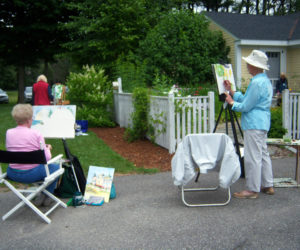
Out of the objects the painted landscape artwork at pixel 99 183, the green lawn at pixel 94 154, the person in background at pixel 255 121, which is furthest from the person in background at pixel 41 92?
the person in background at pixel 255 121

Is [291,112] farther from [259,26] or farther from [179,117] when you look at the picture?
[259,26]

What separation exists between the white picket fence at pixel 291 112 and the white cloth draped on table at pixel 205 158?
4339 millimetres

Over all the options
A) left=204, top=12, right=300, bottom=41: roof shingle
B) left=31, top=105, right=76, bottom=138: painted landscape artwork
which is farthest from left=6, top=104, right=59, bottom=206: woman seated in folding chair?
left=204, top=12, right=300, bottom=41: roof shingle

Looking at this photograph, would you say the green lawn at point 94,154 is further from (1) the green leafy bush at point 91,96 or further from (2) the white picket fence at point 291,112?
(2) the white picket fence at point 291,112

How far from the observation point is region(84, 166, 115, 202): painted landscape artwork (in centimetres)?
493

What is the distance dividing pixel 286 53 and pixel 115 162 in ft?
39.8

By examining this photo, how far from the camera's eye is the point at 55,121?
521cm

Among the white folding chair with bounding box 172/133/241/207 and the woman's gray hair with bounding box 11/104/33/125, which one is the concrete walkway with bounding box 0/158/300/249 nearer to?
the white folding chair with bounding box 172/133/241/207

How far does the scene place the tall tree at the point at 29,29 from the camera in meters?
21.9

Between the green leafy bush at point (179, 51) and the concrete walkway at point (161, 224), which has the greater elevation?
the green leafy bush at point (179, 51)

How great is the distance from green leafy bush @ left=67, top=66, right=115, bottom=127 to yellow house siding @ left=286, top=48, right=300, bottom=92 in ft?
29.3

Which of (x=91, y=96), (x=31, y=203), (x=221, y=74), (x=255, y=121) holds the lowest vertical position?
(x=31, y=203)

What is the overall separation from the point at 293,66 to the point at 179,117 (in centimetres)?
1065

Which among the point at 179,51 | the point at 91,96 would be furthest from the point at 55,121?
the point at 179,51
